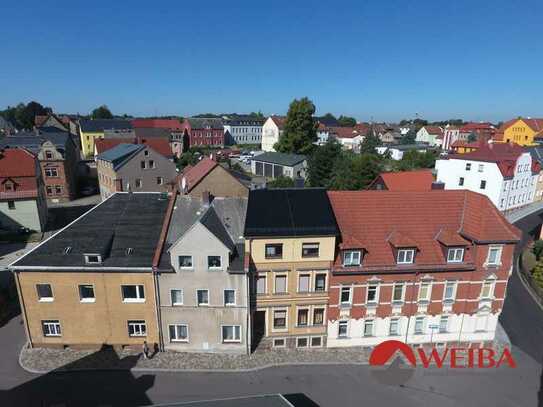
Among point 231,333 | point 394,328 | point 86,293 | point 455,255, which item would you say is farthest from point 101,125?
point 455,255

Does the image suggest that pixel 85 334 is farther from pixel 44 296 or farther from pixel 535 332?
pixel 535 332

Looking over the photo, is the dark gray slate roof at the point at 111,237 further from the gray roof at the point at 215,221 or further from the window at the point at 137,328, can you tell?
the window at the point at 137,328

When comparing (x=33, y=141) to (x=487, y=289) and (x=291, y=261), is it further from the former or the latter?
(x=487, y=289)

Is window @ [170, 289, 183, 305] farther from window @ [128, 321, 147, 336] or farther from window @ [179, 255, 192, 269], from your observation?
window @ [128, 321, 147, 336]

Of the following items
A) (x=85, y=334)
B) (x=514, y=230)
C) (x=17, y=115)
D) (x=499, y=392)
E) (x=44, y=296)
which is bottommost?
(x=499, y=392)

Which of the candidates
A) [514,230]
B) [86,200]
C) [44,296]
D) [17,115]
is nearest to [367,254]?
[514,230]

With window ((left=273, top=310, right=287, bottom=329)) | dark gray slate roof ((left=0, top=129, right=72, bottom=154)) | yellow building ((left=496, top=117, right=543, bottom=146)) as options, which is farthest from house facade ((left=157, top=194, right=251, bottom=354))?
yellow building ((left=496, top=117, right=543, bottom=146))

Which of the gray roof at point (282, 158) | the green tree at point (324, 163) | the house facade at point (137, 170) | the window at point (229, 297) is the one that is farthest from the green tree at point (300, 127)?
the window at point (229, 297)
